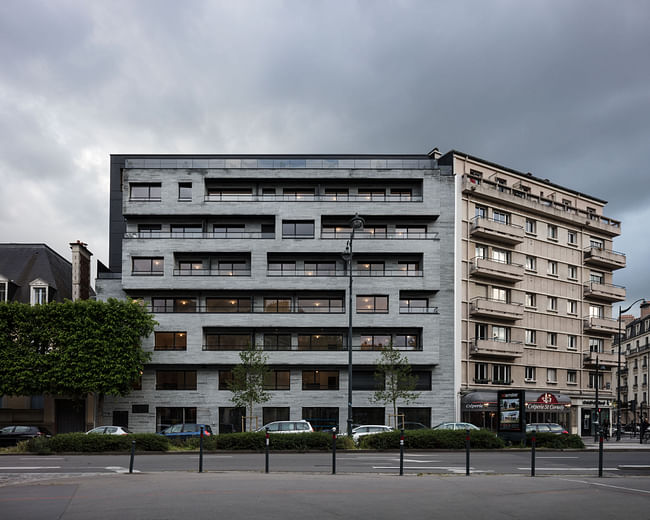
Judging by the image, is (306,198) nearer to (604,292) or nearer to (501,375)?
(501,375)

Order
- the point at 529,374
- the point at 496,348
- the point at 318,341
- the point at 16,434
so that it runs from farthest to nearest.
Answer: the point at 529,374
the point at 496,348
the point at 318,341
the point at 16,434

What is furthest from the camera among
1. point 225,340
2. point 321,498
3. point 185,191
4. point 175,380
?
point 185,191

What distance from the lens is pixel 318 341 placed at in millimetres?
50281

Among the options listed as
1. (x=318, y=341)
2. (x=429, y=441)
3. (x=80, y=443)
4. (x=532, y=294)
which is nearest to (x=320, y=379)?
(x=318, y=341)

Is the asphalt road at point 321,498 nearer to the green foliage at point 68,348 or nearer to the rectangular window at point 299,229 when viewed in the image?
the green foliage at point 68,348

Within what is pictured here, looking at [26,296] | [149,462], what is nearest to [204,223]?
[26,296]

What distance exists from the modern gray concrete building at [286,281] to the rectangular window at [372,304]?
11 centimetres

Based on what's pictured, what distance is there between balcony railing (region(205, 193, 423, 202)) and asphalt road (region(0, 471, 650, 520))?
36954 millimetres

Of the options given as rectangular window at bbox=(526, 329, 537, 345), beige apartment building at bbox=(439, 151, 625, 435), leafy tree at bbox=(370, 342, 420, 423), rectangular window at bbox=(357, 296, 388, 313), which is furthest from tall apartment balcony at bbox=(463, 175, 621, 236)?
leafy tree at bbox=(370, 342, 420, 423)

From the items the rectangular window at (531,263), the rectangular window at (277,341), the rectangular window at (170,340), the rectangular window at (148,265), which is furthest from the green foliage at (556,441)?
the rectangular window at (148,265)

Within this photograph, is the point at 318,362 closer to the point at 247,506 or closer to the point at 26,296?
the point at 26,296

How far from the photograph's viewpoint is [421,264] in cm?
5181

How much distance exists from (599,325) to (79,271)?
154ft

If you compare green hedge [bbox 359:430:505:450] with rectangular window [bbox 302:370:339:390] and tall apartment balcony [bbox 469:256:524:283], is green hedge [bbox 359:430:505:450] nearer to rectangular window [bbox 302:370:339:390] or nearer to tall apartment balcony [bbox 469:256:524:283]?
rectangular window [bbox 302:370:339:390]
